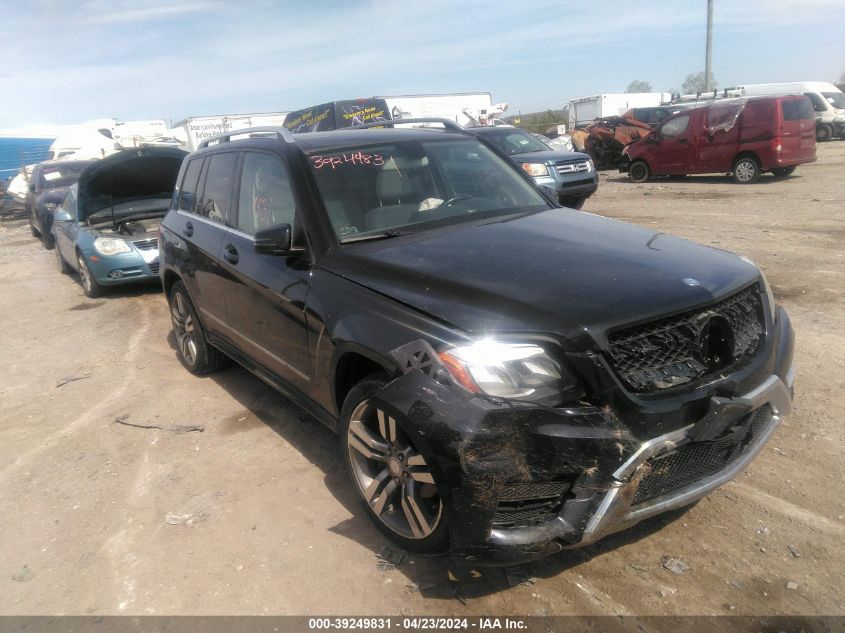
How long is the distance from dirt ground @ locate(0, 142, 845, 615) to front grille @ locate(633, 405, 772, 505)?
1.49ft

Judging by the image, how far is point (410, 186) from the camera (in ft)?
12.8

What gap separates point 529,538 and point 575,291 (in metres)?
0.97

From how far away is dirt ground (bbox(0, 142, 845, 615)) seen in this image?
2.70m

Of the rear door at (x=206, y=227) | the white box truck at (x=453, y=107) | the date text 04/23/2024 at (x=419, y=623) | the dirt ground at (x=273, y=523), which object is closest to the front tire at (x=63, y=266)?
the dirt ground at (x=273, y=523)

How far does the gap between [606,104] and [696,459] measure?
34959 mm

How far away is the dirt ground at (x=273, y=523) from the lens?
2.70 m

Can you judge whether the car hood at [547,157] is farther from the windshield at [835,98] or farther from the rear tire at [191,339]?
the windshield at [835,98]

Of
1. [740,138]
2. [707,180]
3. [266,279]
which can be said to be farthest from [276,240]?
[707,180]

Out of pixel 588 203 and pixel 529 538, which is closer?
pixel 529 538

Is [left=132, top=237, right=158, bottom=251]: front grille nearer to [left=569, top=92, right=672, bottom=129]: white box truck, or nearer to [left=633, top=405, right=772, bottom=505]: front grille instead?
[left=633, top=405, right=772, bottom=505]: front grille

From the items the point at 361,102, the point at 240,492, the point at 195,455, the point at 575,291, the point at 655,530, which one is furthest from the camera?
the point at 361,102

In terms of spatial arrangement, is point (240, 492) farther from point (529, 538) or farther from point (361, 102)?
point (361, 102)

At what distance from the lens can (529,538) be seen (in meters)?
2.36

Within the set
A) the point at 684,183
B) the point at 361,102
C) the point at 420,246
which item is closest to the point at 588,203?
the point at 684,183
